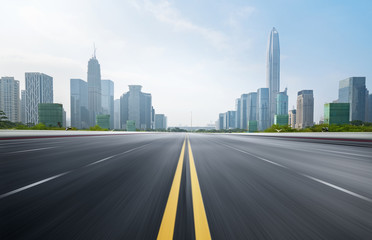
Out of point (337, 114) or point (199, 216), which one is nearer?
point (199, 216)

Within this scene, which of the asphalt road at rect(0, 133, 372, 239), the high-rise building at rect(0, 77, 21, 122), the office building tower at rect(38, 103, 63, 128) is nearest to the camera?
the asphalt road at rect(0, 133, 372, 239)

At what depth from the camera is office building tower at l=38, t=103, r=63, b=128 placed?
99688 millimetres

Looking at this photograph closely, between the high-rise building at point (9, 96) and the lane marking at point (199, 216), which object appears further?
the high-rise building at point (9, 96)

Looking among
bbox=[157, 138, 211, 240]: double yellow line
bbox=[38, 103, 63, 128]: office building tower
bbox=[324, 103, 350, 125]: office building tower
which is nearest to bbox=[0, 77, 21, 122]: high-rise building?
bbox=[38, 103, 63, 128]: office building tower

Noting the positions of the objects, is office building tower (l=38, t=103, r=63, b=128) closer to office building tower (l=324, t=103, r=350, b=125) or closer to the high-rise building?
the high-rise building

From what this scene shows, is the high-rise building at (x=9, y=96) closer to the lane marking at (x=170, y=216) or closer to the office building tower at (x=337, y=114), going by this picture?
the lane marking at (x=170, y=216)

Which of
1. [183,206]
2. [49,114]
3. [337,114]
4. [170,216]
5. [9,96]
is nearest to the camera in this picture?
[170,216]

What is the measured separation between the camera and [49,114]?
10038cm

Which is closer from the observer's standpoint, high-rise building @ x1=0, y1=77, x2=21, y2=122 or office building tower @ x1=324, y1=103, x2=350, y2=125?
office building tower @ x1=324, y1=103, x2=350, y2=125

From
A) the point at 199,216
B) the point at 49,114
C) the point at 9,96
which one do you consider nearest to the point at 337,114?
the point at 199,216

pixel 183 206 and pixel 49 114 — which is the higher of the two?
pixel 49 114

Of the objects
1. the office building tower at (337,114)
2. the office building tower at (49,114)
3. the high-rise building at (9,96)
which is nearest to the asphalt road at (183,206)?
the office building tower at (49,114)

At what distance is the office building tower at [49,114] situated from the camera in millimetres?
99688

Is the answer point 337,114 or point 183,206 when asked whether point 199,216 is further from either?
point 337,114
